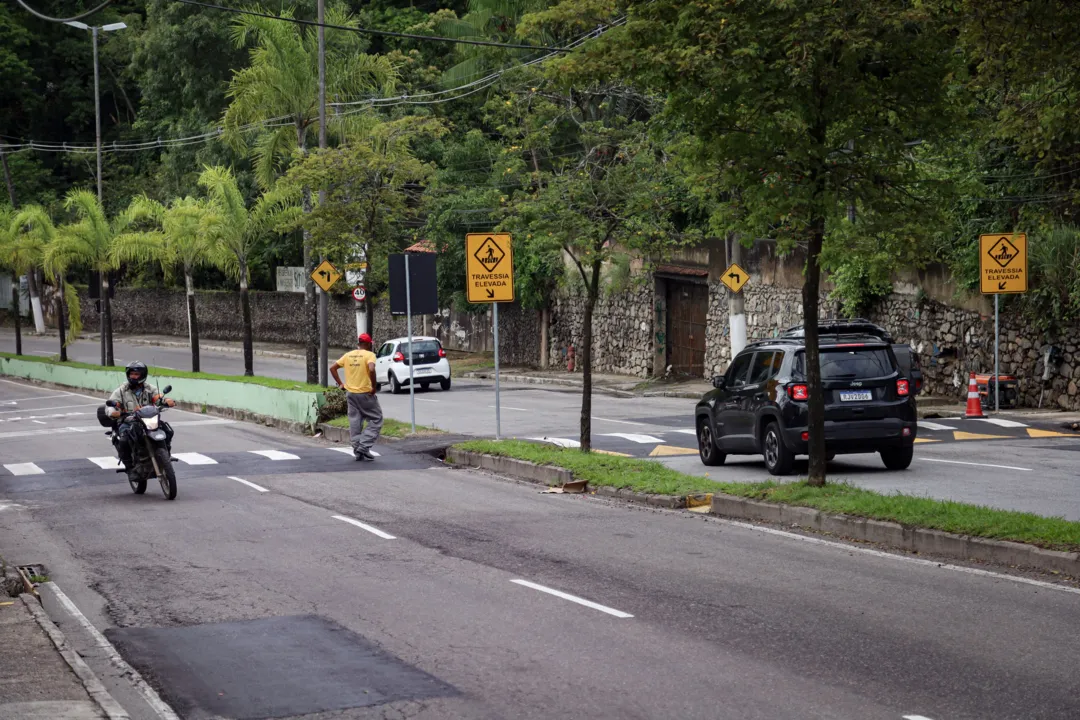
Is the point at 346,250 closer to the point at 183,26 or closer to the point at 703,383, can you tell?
the point at 703,383

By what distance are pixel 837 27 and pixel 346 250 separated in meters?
23.1

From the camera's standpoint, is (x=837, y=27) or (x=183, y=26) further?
(x=183, y=26)

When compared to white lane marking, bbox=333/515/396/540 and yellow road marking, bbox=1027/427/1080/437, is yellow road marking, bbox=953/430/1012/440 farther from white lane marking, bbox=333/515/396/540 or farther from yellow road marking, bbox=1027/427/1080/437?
white lane marking, bbox=333/515/396/540

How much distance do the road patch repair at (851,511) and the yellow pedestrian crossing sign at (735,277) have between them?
16216 millimetres

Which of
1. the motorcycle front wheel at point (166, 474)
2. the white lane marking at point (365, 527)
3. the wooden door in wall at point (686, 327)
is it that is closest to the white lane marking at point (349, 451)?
the motorcycle front wheel at point (166, 474)

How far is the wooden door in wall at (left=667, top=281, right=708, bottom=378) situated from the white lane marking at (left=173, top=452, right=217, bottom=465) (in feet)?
67.7

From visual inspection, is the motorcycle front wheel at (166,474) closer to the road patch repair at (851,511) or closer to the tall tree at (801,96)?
the road patch repair at (851,511)

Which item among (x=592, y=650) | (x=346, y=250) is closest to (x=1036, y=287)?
(x=346, y=250)

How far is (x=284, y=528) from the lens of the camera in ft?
46.9

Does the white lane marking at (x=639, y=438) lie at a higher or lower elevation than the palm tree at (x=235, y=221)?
lower

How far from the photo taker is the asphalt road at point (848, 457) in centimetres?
1578

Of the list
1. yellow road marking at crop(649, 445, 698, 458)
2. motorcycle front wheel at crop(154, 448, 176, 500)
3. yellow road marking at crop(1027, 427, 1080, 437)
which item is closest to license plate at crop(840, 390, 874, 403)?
yellow road marking at crop(649, 445, 698, 458)

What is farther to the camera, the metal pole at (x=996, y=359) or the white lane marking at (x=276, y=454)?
the metal pole at (x=996, y=359)

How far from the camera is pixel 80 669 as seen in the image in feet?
25.5
